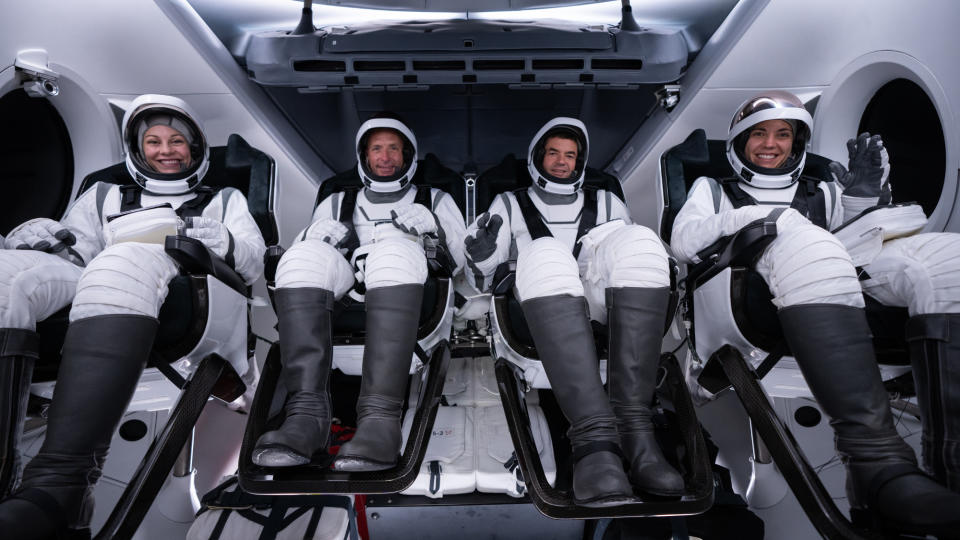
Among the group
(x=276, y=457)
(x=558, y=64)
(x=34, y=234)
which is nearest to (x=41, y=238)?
(x=34, y=234)

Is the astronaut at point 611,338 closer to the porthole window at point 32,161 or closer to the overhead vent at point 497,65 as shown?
the overhead vent at point 497,65

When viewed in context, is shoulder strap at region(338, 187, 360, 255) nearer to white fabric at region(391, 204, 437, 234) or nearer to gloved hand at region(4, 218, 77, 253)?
white fabric at region(391, 204, 437, 234)

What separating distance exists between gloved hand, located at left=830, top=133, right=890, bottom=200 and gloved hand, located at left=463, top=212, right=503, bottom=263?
1243 mm

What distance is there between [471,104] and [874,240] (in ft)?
6.40

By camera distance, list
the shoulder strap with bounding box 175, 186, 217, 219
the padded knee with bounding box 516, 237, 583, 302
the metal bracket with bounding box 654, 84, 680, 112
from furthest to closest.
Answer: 1. the metal bracket with bounding box 654, 84, 680, 112
2. the shoulder strap with bounding box 175, 186, 217, 219
3. the padded knee with bounding box 516, 237, 583, 302

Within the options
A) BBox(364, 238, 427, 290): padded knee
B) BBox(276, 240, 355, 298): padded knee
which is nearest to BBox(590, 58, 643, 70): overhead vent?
BBox(364, 238, 427, 290): padded knee

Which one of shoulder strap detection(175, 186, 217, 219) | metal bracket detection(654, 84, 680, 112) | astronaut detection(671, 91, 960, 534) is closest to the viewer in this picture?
astronaut detection(671, 91, 960, 534)

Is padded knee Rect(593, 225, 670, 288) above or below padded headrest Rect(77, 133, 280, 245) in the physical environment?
below

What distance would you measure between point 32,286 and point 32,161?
131 centimetres

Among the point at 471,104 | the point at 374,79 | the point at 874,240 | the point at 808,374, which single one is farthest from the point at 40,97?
the point at 874,240

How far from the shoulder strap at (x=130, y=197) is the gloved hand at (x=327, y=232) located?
683 millimetres

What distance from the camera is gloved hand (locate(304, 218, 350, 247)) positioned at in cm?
181

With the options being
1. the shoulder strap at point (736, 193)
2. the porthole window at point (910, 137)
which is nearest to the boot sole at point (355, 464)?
the shoulder strap at point (736, 193)

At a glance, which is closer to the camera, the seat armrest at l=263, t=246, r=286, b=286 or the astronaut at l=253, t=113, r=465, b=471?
the astronaut at l=253, t=113, r=465, b=471
